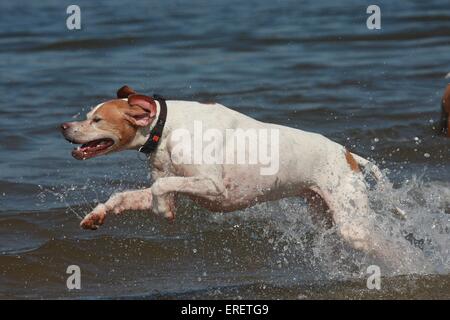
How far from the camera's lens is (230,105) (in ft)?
47.6

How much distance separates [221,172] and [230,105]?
7162 mm

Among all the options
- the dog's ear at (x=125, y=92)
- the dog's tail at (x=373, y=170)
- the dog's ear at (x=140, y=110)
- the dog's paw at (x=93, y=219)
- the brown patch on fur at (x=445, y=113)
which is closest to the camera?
the dog's paw at (x=93, y=219)

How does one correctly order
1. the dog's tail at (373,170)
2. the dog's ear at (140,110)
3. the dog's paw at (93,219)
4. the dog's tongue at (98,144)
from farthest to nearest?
the dog's tail at (373,170)
the dog's tongue at (98,144)
the dog's ear at (140,110)
the dog's paw at (93,219)

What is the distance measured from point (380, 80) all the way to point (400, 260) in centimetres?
849

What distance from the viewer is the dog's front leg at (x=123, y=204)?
7.10 m

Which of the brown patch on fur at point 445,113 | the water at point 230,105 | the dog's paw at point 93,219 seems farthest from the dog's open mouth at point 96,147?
the brown patch on fur at point 445,113

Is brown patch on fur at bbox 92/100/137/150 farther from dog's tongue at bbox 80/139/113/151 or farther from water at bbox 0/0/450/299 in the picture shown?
water at bbox 0/0/450/299

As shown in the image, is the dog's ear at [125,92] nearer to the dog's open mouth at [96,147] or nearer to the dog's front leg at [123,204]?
the dog's open mouth at [96,147]

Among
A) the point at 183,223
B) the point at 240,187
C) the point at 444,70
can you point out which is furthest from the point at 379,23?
the point at 240,187

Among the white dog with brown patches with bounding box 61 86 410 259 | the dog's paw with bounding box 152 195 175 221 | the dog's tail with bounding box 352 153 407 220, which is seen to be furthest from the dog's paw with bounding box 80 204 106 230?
the dog's tail with bounding box 352 153 407 220

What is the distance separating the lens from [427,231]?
334 inches

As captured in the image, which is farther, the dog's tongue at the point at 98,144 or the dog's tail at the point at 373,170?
the dog's tail at the point at 373,170
